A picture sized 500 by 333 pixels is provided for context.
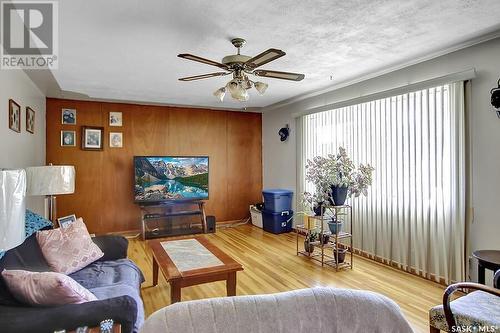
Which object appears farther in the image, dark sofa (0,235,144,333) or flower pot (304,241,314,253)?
flower pot (304,241,314,253)

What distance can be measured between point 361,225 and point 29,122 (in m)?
4.46

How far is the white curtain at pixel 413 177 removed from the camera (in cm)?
298

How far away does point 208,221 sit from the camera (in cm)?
556

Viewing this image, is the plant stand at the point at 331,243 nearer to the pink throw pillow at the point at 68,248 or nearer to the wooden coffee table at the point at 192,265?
the wooden coffee table at the point at 192,265

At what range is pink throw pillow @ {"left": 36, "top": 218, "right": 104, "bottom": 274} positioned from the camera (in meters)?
2.28

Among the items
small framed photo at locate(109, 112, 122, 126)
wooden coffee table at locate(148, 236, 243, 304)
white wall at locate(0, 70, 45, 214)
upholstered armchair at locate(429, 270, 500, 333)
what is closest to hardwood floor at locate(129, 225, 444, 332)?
wooden coffee table at locate(148, 236, 243, 304)

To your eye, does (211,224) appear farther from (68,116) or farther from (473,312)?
(473,312)

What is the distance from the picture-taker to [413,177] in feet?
11.2

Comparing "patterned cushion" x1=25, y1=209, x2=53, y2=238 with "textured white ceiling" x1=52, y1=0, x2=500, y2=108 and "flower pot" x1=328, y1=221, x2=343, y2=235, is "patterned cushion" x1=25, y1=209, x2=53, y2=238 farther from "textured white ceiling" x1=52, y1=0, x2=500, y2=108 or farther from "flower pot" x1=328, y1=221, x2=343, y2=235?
"flower pot" x1=328, y1=221, x2=343, y2=235

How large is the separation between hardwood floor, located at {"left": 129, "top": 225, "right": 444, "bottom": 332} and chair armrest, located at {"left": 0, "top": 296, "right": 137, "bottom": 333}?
1222 mm

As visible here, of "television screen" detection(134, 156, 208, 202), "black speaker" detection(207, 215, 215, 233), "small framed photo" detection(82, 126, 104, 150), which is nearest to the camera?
"small framed photo" detection(82, 126, 104, 150)

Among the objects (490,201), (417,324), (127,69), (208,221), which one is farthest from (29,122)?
(490,201)

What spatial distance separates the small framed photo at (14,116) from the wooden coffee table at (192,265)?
6.00 ft

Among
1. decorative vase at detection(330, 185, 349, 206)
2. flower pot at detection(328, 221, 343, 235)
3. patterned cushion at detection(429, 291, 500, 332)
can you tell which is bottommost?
patterned cushion at detection(429, 291, 500, 332)
